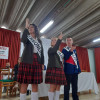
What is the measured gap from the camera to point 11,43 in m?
5.05

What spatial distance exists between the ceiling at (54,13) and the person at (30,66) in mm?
2390

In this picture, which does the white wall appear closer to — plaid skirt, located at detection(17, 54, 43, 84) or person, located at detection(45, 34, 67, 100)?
person, located at detection(45, 34, 67, 100)

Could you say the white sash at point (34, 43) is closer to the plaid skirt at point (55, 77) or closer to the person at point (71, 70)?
the plaid skirt at point (55, 77)

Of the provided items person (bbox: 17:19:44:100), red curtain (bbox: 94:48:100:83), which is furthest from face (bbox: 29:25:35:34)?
red curtain (bbox: 94:48:100:83)

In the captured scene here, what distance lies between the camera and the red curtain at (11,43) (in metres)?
4.85

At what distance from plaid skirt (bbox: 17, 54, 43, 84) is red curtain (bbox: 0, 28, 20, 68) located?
400 cm

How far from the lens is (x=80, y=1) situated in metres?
3.23

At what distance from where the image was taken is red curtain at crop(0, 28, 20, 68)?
485 centimetres

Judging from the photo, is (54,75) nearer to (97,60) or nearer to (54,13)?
(54,13)

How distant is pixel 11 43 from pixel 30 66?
4.28m

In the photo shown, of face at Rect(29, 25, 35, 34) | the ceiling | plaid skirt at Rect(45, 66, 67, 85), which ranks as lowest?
plaid skirt at Rect(45, 66, 67, 85)

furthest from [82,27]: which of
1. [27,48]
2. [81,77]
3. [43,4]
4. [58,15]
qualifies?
[27,48]

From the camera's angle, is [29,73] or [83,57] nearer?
[29,73]

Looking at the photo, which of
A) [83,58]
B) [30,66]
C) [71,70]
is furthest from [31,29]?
[83,58]
